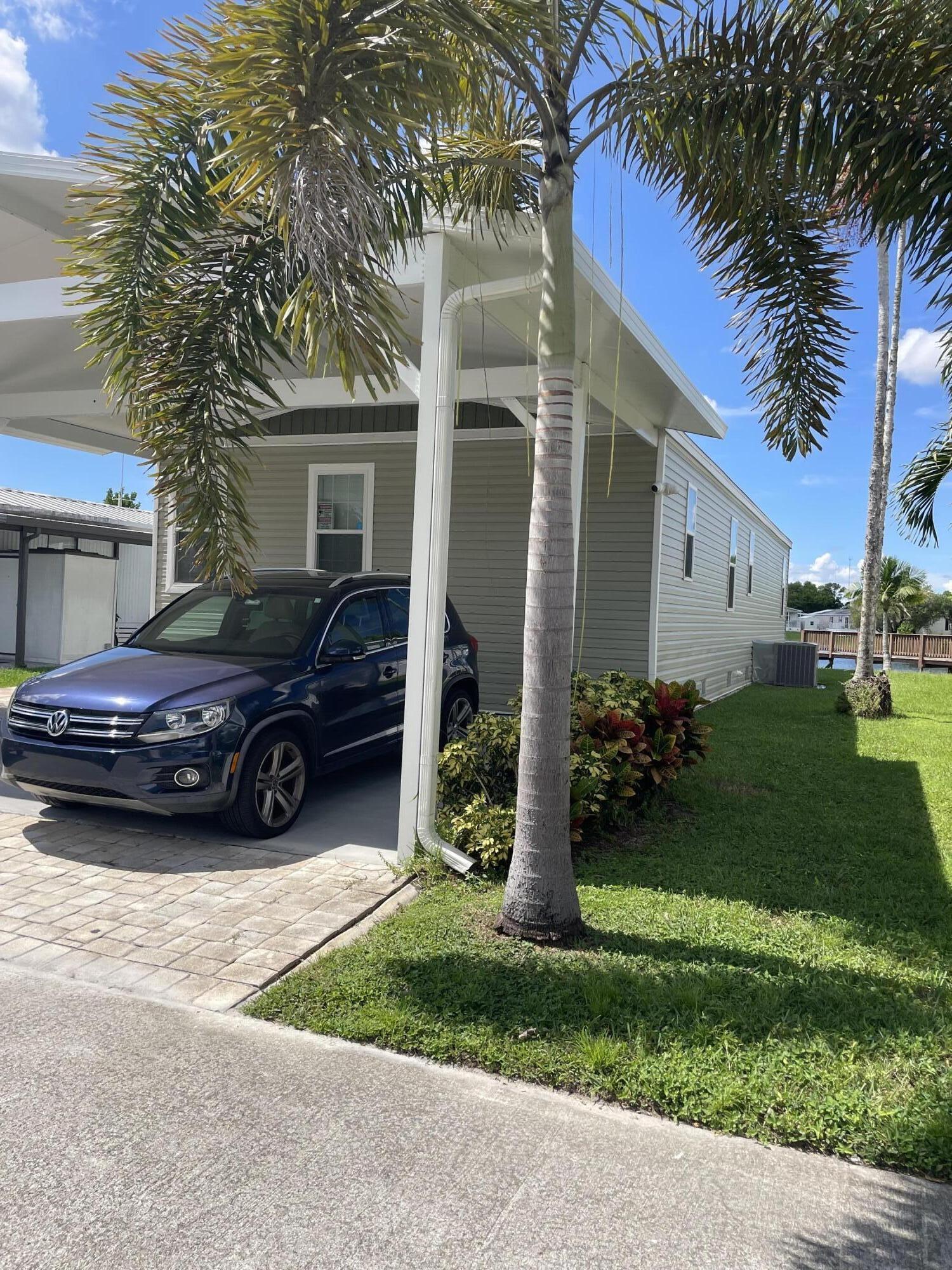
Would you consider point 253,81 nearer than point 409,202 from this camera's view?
Yes

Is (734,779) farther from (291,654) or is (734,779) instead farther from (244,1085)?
(244,1085)

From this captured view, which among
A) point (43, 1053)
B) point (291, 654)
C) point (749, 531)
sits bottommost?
point (43, 1053)

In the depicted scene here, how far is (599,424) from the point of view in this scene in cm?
1059

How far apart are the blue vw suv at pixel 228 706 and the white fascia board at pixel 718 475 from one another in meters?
5.46

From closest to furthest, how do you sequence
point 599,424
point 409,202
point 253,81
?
point 253,81 < point 409,202 < point 599,424

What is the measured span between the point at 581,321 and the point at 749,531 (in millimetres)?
13023

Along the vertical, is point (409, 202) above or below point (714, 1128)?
above

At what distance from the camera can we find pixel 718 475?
14.3 meters

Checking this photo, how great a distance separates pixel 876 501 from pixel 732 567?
273 cm

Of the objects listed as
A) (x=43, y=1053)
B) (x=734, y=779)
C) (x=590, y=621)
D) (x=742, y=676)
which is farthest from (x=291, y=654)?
(x=742, y=676)

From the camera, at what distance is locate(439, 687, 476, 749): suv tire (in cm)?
808

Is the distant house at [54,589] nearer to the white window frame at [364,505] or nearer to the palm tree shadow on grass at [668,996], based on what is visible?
the white window frame at [364,505]

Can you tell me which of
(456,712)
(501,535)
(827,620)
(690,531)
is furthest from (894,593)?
(827,620)

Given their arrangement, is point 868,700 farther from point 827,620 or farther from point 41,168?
point 827,620
